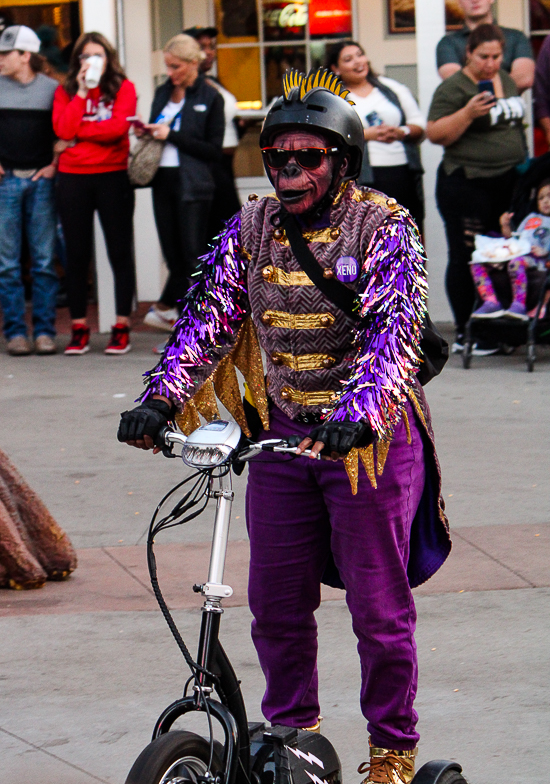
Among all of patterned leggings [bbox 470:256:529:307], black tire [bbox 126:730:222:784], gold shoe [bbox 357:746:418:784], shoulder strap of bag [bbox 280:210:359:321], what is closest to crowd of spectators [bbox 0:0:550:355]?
patterned leggings [bbox 470:256:529:307]

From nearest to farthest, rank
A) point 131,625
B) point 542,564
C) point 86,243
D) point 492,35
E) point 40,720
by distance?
point 40,720
point 131,625
point 542,564
point 492,35
point 86,243

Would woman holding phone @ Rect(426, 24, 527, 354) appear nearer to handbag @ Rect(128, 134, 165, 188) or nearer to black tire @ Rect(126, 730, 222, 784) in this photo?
handbag @ Rect(128, 134, 165, 188)

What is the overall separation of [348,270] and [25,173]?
640 centimetres

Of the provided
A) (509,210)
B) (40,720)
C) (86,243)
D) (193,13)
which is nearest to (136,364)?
(86,243)

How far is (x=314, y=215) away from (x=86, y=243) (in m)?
6.20

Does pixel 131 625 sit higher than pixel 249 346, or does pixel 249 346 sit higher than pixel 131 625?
pixel 249 346

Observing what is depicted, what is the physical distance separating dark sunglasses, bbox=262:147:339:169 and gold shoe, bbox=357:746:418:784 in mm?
1470

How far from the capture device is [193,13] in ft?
38.4

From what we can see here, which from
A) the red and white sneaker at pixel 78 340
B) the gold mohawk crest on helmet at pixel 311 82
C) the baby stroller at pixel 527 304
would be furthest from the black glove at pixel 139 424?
the red and white sneaker at pixel 78 340

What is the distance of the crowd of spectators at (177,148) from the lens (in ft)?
28.7

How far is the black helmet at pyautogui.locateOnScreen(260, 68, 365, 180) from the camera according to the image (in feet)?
10.0

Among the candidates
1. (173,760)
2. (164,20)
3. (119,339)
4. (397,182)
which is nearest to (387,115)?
(397,182)

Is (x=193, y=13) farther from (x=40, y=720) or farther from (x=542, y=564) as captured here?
(x=40, y=720)

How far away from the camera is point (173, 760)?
8.50ft
